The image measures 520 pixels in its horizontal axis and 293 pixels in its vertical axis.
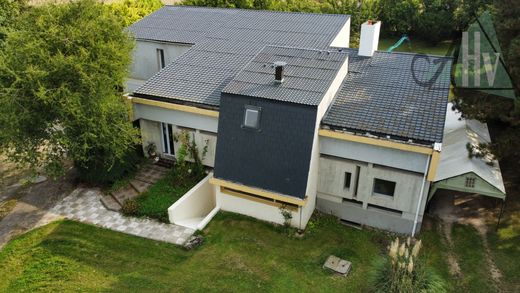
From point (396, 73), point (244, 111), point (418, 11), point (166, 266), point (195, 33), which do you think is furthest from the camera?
point (418, 11)

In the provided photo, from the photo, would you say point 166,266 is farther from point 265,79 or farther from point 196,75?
point 196,75

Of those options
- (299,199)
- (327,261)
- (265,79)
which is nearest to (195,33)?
(265,79)

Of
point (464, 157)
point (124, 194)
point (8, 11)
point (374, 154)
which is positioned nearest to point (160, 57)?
point (124, 194)

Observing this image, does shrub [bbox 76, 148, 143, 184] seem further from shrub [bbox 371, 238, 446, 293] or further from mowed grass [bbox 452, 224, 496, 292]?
mowed grass [bbox 452, 224, 496, 292]

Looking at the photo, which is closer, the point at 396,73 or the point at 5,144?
the point at 5,144

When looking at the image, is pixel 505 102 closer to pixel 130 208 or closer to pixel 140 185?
pixel 130 208

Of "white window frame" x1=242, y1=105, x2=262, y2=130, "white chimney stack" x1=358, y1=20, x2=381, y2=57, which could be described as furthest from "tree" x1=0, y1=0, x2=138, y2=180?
"white chimney stack" x1=358, y1=20, x2=381, y2=57

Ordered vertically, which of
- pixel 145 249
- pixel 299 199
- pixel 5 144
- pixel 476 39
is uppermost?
pixel 476 39
